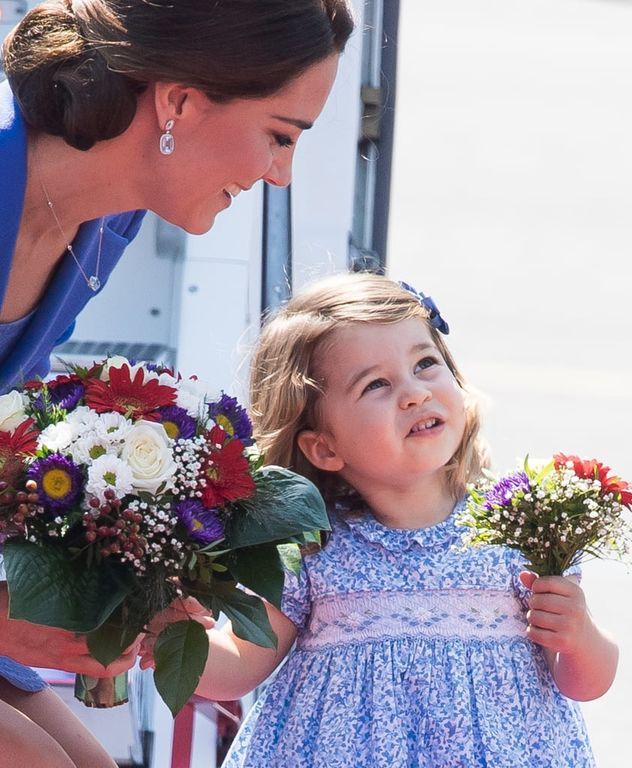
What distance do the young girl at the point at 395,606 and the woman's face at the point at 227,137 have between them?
470 millimetres

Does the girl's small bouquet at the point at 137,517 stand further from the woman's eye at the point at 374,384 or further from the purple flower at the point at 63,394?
the woman's eye at the point at 374,384

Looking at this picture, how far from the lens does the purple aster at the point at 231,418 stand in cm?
232

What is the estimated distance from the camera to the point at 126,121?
2.54 meters

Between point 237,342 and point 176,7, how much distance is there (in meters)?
1.28

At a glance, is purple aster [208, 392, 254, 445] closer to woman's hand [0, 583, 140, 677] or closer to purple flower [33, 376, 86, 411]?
purple flower [33, 376, 86, 411]

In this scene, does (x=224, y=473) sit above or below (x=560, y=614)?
above

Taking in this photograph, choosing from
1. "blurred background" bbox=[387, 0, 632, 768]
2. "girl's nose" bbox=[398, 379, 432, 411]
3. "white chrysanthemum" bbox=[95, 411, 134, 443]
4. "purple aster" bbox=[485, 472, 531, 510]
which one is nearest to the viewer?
"white chrysanthemum" bbox=[95, 411, 134, 443]

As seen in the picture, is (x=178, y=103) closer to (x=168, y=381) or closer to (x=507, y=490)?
(x=168, y=381)

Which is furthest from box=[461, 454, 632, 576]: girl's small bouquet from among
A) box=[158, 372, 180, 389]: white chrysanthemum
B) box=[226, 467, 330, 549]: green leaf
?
box=[158, 372, 180, 389]: white chrysanthemum

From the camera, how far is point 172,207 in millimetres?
2588

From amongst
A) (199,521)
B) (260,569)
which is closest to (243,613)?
(260,569)

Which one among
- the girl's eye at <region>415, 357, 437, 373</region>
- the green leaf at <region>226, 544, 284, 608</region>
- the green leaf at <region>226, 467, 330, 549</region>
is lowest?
the green leaf at <region>226, 544, 284, 608</region>

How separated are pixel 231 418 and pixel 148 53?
0.64 metres

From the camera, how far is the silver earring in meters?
2.54
